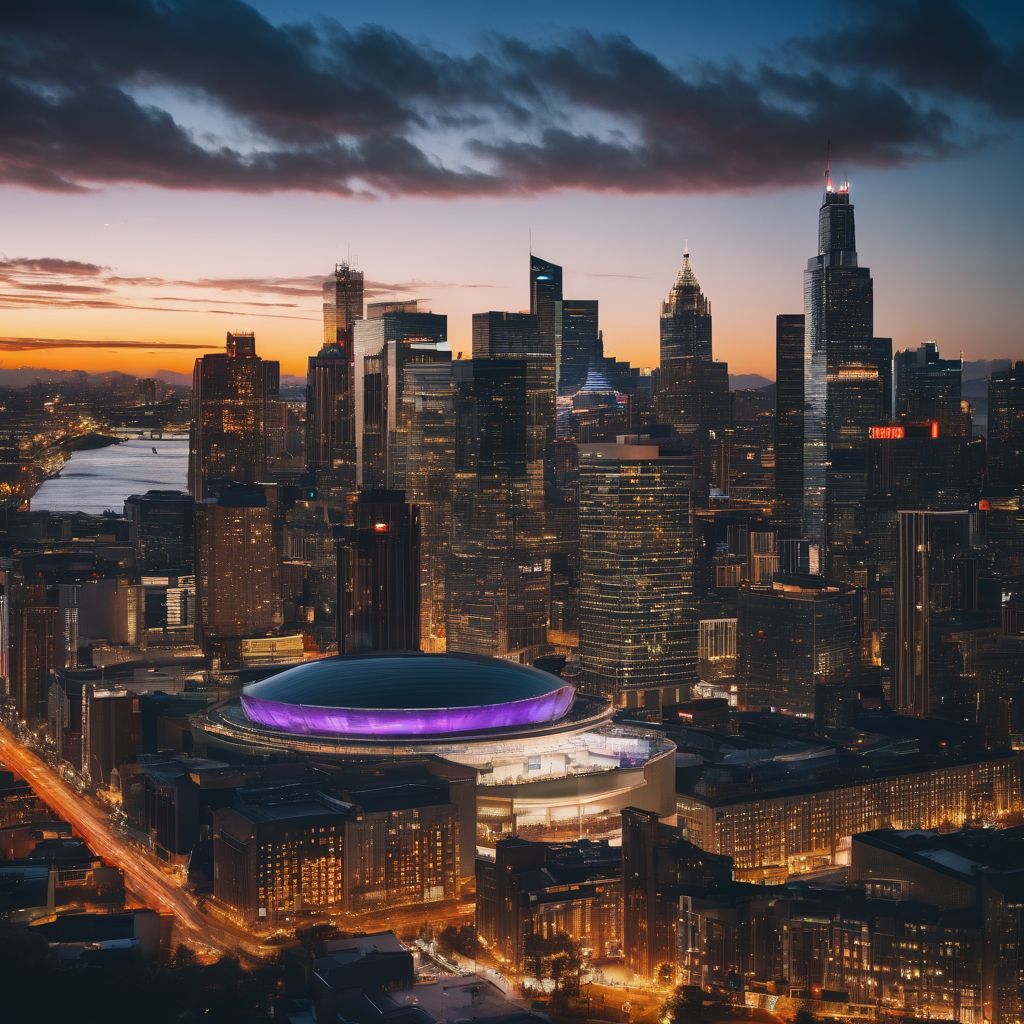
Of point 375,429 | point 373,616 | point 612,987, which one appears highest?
point 375,429

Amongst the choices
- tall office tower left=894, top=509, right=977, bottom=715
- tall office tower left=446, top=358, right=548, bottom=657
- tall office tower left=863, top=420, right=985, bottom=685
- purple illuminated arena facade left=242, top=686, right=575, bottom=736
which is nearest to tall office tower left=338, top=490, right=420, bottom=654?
tall office tower left=446, top=358, right=548, bottom=657

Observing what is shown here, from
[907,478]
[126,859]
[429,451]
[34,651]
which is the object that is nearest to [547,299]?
[429,451]

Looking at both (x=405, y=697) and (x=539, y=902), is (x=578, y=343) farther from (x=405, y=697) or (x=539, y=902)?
(x=539, y=902)

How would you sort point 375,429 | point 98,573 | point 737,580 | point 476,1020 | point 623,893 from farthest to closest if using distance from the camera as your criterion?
1. point 375,429
2. point 737,580
3. point 98,573
4. point 623,893
5. point 476,1020

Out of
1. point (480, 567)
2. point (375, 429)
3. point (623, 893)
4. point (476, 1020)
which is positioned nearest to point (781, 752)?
point (623, 893)

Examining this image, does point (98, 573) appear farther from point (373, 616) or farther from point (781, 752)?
point (781, 752)

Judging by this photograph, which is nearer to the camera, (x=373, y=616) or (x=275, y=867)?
(x=275, y=867)

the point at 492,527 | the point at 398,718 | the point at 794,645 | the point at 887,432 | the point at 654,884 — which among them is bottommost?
the point at 654,884

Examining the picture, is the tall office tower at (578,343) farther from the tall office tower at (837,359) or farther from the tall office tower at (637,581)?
the tall office tower at (637,581)
